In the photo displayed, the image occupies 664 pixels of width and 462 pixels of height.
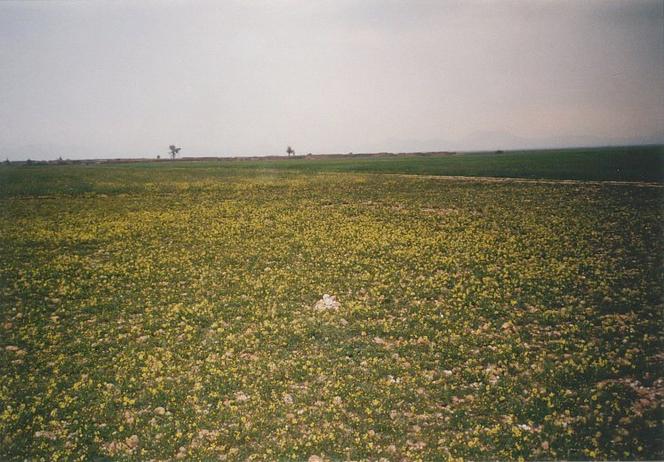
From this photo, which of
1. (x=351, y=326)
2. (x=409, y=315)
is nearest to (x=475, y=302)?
(x=409, y=315)

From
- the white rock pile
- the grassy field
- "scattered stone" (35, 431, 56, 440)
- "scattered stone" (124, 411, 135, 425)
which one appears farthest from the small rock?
the white rock pile

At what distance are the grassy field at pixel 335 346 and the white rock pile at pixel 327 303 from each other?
0.40 meters

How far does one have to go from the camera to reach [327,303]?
43.0ft

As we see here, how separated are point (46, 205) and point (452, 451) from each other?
132 ft

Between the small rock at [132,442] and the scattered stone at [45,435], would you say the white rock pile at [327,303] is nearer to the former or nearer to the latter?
the small rock at [132,442]

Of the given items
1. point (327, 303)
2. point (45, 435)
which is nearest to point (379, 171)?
point (327, 303)

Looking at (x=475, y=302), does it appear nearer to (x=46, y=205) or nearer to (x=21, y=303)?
(x=21, y=303)

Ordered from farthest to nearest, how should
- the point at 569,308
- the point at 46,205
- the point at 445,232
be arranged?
the point at 46,205 < the point at 445,232 < the point at 569,308

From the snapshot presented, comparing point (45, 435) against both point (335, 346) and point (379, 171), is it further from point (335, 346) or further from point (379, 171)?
point (379, 171)

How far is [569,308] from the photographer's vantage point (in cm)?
1233

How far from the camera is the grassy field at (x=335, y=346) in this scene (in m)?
7.42

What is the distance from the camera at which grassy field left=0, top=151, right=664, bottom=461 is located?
742 centimetres

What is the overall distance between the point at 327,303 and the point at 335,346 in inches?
106

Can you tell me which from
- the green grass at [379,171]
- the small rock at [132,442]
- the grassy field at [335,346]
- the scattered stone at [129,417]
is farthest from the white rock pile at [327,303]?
the green grass at [379,171]
